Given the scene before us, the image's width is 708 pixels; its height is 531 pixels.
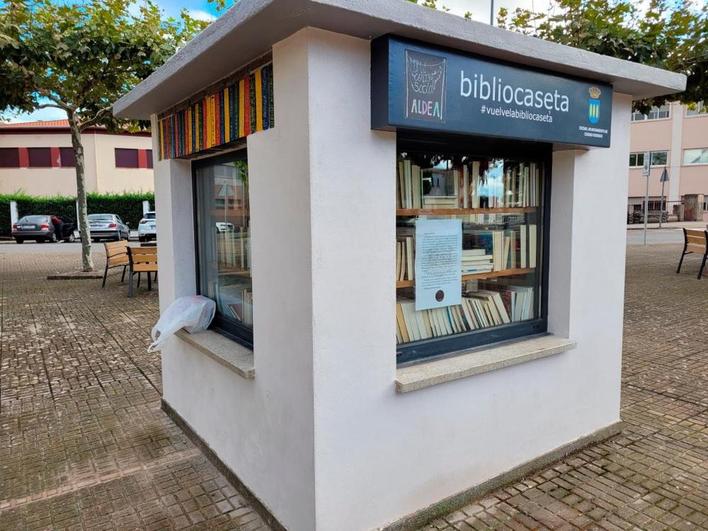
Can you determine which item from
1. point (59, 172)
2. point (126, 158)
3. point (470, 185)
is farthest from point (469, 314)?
point (59, 172)

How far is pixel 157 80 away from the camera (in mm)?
3461

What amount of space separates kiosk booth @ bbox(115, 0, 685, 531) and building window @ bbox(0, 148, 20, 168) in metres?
37.8

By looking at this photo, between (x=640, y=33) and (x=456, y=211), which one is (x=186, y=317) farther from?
(x=640, y=33)

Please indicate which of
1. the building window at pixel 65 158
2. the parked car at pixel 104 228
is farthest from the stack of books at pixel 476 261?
the building window at pixel 65 158

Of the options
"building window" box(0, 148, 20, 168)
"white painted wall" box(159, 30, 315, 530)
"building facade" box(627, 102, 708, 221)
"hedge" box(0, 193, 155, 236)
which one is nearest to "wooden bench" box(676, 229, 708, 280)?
"white painted wall" box(159, 30, 315, 530)

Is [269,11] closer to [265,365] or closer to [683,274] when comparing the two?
[265,365]

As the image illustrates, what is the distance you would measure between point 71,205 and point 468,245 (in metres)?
33.3

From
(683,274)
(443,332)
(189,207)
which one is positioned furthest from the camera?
(683,274)

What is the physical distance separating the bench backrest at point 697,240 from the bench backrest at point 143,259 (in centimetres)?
1118

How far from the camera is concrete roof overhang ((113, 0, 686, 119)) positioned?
2.30 meters

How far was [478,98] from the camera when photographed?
283 cm

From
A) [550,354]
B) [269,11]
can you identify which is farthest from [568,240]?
[269,11]

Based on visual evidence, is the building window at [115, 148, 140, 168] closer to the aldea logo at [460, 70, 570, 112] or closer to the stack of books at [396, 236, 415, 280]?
the stack of books at [396, 236, 415, 280]

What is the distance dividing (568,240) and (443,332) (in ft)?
3.54
